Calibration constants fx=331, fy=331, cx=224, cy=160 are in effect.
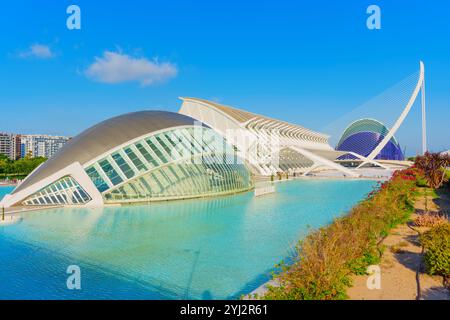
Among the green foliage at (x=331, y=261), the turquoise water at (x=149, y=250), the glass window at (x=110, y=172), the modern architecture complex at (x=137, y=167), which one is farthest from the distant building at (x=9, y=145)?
the green foliage at (x=331, y=261)

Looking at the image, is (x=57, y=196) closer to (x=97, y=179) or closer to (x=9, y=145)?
(x=97, y=179)

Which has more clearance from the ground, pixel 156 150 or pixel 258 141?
pixel 258 141

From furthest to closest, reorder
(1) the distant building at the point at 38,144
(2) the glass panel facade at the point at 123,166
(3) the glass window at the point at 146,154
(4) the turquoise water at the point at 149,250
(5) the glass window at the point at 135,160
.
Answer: (1) the distant building at the point at 38,144
(3) the glass window at the point at 146,154
(5) the glass window at the point at 135,160
(2) the glass panel facade at the point at 123,166
(4) the turquoise water at the point at 149,250

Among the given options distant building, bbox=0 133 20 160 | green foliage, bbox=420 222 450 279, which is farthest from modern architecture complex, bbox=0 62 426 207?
distant building, bbox=0 133 20 160

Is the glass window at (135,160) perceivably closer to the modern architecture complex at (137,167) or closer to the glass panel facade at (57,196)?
the modern architecture complex at (137,167)

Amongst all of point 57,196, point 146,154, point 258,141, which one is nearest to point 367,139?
point 258,141

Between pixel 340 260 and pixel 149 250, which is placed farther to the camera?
pixel 149 250
